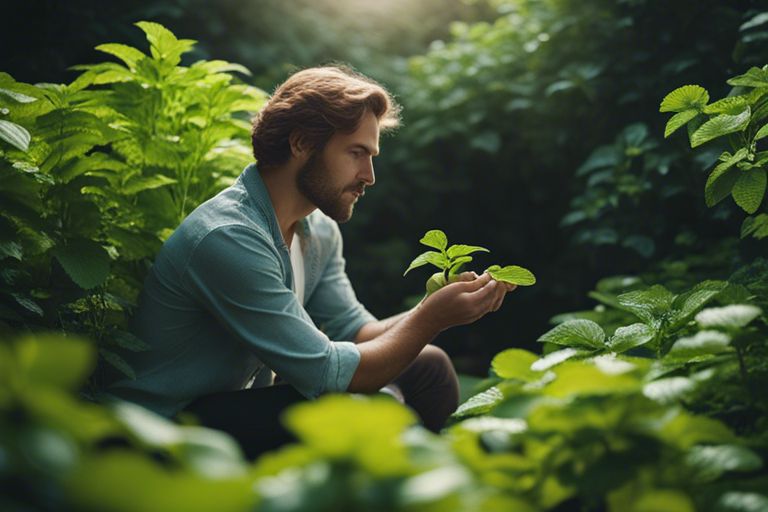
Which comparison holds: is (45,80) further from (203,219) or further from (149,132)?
(203,219)

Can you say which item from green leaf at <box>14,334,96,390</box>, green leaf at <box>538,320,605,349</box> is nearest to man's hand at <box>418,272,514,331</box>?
green leaf at <box>538,320,605,349</box>

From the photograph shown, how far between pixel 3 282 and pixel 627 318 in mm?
2071

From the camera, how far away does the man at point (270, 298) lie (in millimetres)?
1965

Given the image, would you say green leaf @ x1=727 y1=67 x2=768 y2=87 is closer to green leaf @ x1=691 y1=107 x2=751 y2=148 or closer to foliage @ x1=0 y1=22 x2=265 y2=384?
green leaf @ x1=691 y1=107 x2=751 y2=148

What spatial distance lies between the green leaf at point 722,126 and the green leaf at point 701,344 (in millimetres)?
701

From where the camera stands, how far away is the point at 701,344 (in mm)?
1122

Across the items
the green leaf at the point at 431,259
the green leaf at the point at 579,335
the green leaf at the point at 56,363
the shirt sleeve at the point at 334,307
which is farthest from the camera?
the shirt sleeve at the point at 334,307

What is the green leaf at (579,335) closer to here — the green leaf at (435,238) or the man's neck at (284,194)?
the green leaf at (435,238)

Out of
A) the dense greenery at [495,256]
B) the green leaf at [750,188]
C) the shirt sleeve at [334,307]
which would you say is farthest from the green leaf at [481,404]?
the shirt sleeve at [334,307]

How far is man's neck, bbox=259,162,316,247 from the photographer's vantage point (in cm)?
230

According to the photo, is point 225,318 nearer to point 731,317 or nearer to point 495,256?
point 731,317

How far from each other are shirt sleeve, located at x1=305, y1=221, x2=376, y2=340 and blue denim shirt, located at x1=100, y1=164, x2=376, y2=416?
490 mm

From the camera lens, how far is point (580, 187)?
396cm

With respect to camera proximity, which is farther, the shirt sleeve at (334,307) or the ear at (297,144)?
the shirt sleeve at (334,307)
